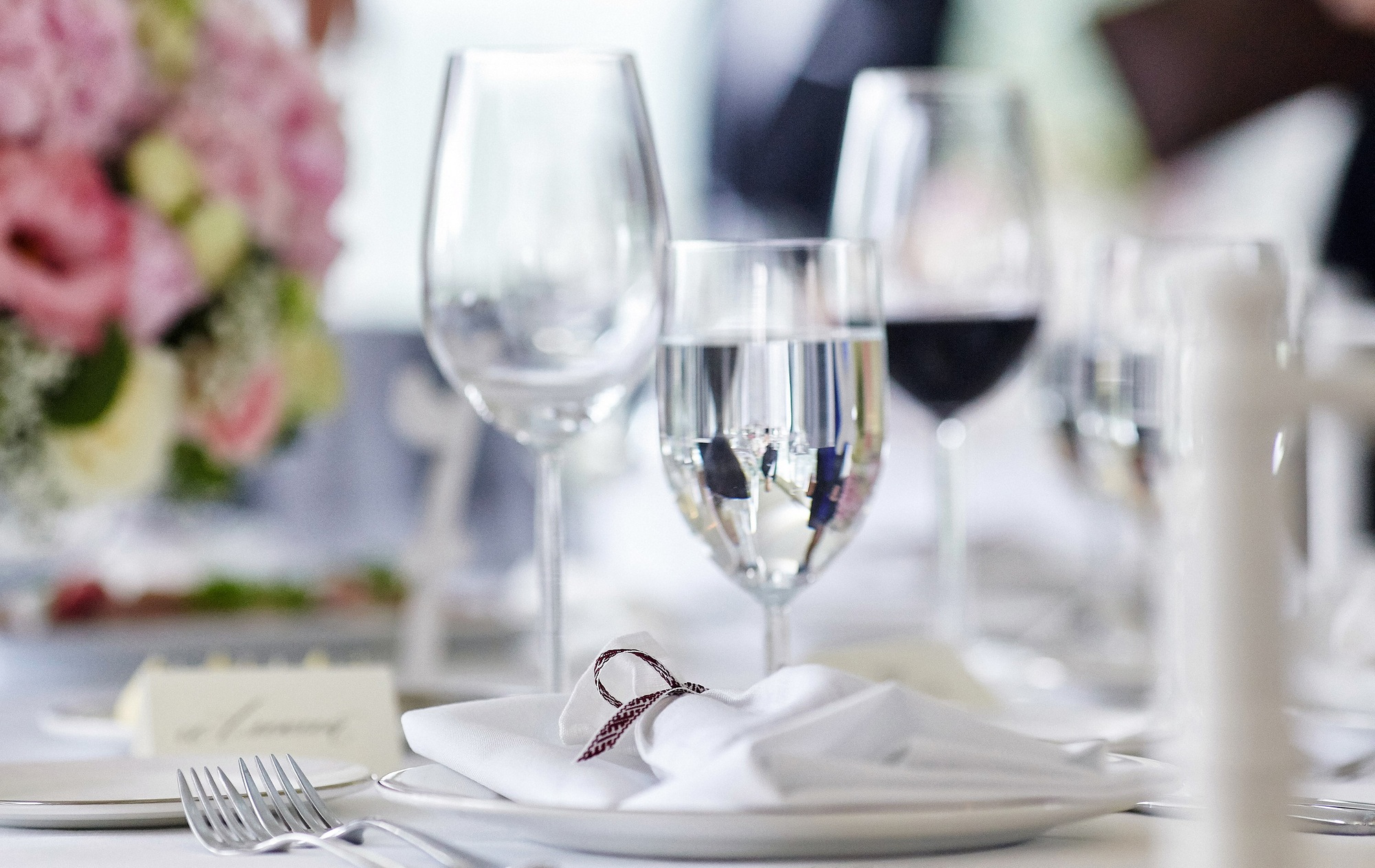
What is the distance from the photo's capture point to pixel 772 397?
24.4 inches

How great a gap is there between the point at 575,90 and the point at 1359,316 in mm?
1967

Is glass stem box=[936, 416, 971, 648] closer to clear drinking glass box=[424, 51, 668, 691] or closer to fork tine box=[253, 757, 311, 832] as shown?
A: clear drinking glass box=[424, 51, 668, 691]

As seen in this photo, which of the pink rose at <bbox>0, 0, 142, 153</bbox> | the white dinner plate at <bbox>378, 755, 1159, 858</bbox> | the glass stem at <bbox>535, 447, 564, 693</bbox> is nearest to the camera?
the white dinner plate at <bbox>378, 755, 1159, 858</bbox>

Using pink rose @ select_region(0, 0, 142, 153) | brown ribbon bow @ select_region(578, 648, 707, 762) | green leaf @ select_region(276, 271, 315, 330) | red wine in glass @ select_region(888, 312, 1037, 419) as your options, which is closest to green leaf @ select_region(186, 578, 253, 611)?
green leaf @ select_region(276, 271, 315, 330)

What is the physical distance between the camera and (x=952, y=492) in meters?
1.09

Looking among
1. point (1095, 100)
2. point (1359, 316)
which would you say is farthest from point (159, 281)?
point (1095, 100)

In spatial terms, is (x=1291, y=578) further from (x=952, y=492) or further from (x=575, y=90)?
(x=952, y=492)

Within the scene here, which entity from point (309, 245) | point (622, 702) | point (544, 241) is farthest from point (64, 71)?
point (622, 702)

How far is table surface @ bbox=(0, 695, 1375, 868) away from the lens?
1.64 ft

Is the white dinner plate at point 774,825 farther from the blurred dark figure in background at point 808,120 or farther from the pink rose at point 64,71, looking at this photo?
the blurred dark figure in background at point 808,120

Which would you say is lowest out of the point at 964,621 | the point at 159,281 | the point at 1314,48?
the point at 964,621

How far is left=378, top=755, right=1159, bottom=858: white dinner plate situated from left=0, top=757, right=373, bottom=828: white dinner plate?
4.2 inches

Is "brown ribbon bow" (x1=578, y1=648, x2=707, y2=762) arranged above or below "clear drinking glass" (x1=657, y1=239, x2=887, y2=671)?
below

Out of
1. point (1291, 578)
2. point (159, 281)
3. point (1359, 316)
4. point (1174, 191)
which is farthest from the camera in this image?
point (1174, 191)
